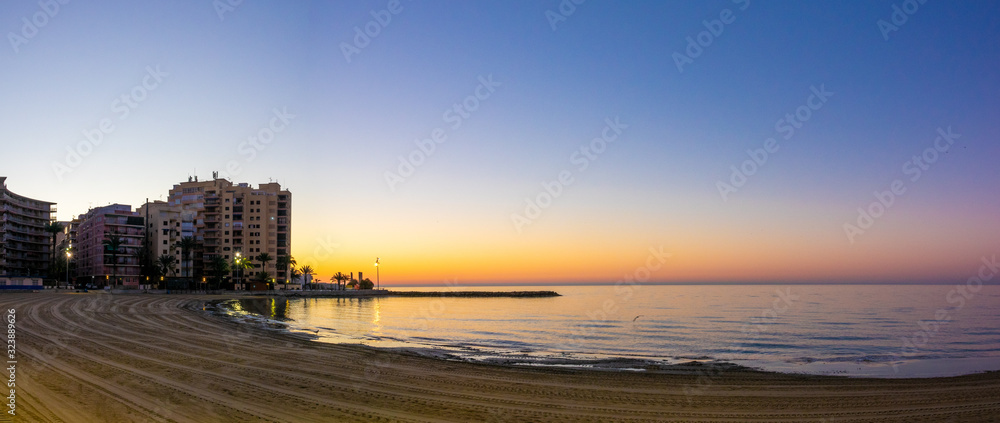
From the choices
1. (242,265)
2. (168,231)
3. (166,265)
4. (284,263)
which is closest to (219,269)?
(242,265)

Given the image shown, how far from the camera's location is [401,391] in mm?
16719

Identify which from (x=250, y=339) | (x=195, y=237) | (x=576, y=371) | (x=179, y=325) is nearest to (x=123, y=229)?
(x=195, y=237)

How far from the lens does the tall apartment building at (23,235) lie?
464 ft

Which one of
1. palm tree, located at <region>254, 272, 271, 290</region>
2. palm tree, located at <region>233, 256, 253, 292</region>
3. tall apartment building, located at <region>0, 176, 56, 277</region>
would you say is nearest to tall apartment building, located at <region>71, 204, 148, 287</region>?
tall apartment building, located at <region>0, 176, 56, 277</region>

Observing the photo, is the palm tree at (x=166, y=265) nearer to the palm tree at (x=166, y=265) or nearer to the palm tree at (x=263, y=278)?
the palm tree at (x=166, y=265)

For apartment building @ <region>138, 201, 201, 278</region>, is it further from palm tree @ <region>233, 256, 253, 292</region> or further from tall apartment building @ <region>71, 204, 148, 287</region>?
palm tree @ <region>233, 256, 253, 292</region>

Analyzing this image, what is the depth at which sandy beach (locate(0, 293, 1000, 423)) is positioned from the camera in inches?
540

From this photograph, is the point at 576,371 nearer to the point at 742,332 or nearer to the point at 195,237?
the point at 742,332

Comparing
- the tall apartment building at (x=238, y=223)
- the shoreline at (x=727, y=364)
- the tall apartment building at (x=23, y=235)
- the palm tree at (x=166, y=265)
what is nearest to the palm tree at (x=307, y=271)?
the tall apartment building at (x=238, y=223)

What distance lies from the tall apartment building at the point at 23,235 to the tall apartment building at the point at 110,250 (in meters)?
12.4

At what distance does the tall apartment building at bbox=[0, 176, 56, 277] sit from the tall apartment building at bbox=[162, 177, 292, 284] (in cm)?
3093

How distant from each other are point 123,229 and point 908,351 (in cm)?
16629

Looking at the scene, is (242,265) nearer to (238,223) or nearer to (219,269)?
(219,269)

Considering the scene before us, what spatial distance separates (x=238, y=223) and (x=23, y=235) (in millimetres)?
55367
